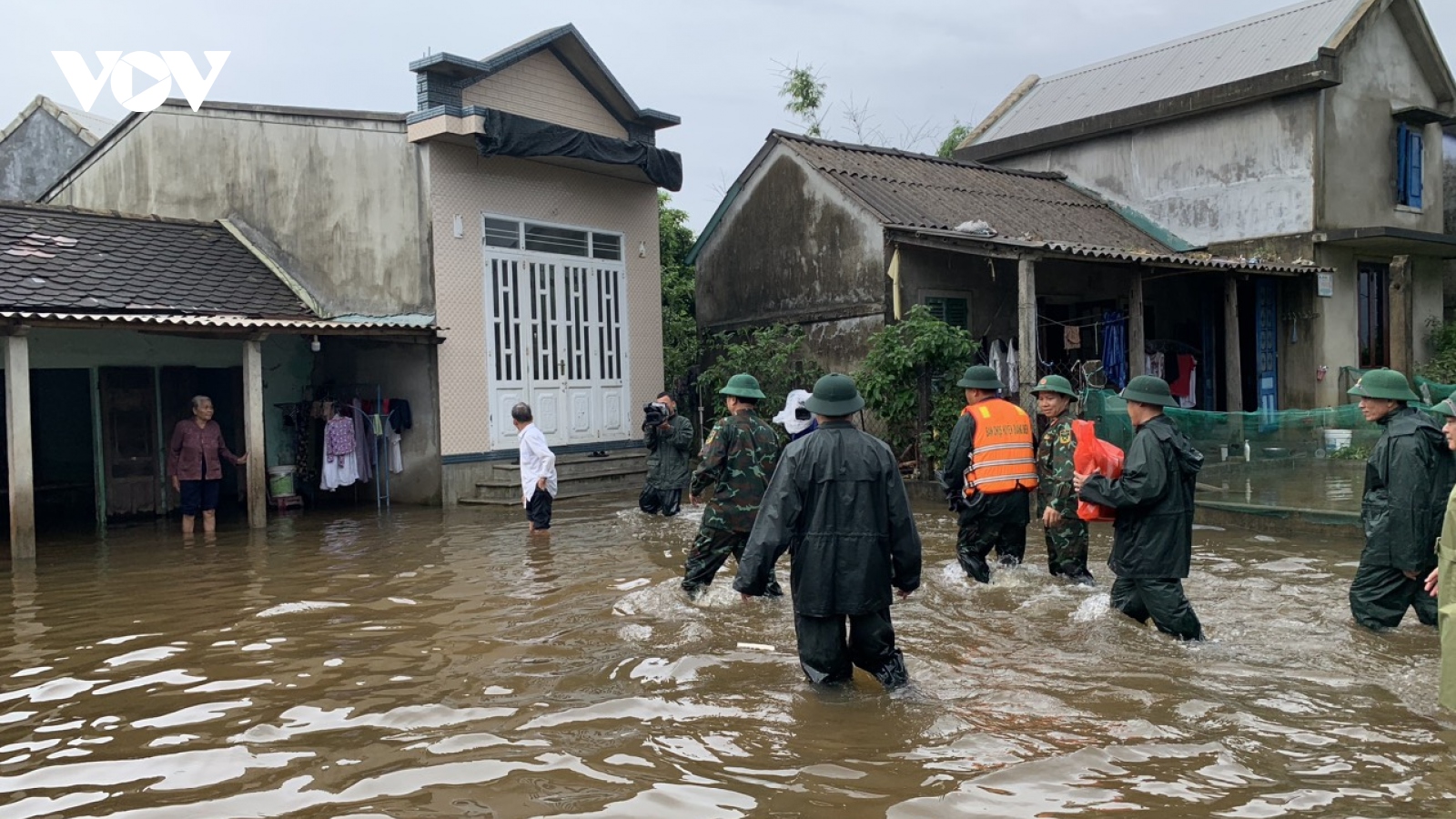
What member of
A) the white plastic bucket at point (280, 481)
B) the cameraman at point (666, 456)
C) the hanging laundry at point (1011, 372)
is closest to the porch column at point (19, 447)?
the white plastic bucket at point (280, 481)

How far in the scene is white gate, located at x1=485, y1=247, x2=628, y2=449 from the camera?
49.3 ft

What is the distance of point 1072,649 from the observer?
6.41 metres

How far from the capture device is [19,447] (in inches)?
426

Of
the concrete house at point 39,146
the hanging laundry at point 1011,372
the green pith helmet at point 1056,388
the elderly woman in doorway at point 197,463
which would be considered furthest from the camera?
the concrete house at point 39,146

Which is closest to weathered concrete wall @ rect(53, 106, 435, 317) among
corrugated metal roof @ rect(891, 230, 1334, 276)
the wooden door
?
the wooden door

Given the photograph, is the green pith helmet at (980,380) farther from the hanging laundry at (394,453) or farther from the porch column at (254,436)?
the hanging laundry at (394,453)

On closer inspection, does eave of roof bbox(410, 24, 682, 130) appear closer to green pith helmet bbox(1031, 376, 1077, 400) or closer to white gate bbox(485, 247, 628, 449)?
white gate bbox(485, 247, 628, 449)

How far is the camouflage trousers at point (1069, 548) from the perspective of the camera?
314 inches

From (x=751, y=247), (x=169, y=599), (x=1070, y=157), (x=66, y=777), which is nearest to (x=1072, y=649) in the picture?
(x=66, y=777)

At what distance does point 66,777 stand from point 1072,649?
5160 mm

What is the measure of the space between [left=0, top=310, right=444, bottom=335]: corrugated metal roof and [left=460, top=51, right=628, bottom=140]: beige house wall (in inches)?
126

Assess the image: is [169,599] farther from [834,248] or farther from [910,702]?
[834,248]

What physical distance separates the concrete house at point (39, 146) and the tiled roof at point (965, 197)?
50.2ft

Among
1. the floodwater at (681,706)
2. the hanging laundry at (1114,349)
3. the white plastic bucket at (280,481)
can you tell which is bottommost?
the floodwater at (681,706)
